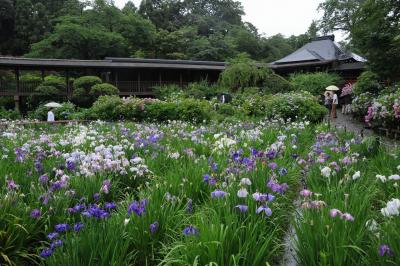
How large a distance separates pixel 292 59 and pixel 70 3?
21.4m

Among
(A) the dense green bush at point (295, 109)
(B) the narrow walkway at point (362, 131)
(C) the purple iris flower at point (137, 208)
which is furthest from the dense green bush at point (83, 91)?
(C) the purple iris flower at point (137, 208)

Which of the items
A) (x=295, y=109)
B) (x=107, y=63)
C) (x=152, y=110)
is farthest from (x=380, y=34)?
(x=107, y=63)

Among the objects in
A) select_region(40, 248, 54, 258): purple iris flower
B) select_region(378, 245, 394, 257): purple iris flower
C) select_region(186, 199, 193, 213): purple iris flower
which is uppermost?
select_region(378, 245, 394, 257): purple iris flower

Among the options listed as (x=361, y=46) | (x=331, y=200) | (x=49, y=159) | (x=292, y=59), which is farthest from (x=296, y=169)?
(x=292, y=59)

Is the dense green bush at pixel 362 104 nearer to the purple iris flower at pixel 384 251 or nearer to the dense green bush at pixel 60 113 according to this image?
the dense green bush at pixel 60 113

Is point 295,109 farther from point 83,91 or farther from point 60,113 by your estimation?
point 83,91

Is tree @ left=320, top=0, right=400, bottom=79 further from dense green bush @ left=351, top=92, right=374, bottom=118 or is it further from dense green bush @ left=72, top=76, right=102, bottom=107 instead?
dense green bush @ left=72, top=76, right=102, bottom=107

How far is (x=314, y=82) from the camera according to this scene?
25641 millimetres

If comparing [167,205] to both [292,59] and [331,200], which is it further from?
[292,59]

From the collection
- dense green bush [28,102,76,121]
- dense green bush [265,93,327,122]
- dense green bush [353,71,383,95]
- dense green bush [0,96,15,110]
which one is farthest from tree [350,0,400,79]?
dense green bush [0,96,15,110]

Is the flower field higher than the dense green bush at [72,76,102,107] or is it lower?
higher

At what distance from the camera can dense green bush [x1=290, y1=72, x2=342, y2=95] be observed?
25141 millimetres

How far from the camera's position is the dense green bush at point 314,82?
25141 millimetres

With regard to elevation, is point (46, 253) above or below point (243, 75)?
below
